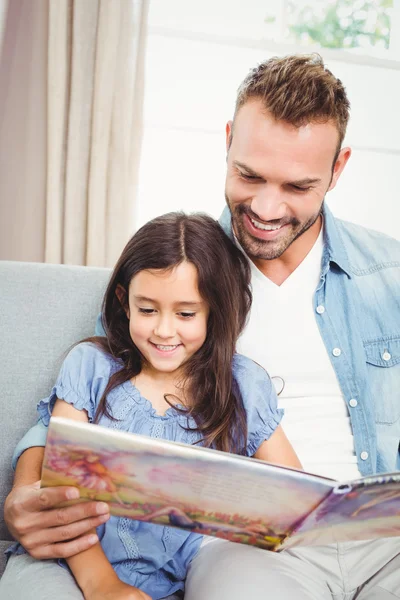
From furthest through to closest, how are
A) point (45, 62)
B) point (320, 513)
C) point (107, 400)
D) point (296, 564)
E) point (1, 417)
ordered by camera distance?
1. point (45, 62)
2. point (1, 417)
3. point (107, 400)
4. point (296, 564)
5. point (320, 513)

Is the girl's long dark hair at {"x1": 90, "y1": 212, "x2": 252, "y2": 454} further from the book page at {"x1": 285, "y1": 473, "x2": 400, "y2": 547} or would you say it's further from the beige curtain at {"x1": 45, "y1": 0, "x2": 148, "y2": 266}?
the beige curtain at {"x1": 45, "y1": 0, "x2": 148, "y2": 266}

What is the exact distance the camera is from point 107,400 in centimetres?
121

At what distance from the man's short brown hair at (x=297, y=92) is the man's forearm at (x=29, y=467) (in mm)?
799

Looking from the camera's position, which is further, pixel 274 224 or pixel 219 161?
pixel 219 161

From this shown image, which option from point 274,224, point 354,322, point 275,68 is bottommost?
point 354,322

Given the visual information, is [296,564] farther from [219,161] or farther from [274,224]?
[219,161]

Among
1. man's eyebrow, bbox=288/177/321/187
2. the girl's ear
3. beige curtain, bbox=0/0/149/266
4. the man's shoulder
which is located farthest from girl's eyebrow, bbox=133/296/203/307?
beige curtain, bbox=0/0/149/266

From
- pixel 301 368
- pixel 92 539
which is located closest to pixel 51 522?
pixel 92 539

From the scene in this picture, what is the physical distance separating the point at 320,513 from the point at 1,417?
748mm

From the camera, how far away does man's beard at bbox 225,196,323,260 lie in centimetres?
138

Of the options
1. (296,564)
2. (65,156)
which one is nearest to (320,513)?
(296,564)

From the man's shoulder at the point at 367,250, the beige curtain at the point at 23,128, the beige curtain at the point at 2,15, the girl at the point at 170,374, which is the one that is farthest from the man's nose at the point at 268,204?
the beige curtain at the point at 2,15

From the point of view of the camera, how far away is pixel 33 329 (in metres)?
1.39

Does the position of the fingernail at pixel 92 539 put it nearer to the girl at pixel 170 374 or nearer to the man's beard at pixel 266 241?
the girl at pixel 170 374
